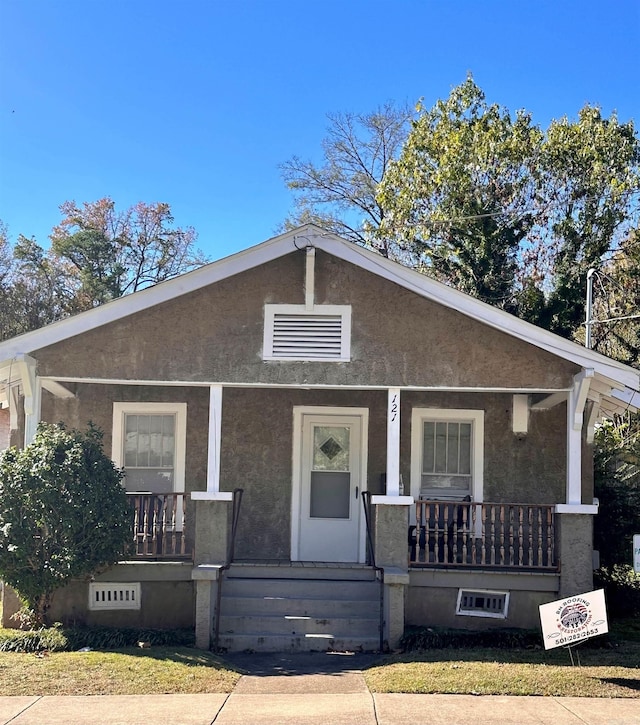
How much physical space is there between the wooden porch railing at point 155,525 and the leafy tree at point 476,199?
15476 millimetres

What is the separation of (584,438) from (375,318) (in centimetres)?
382

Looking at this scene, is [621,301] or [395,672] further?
[621,301]

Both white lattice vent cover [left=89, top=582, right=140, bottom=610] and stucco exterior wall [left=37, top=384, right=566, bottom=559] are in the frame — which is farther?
stucco exterior wall [left=37, top=384, right=566, bottom=559]

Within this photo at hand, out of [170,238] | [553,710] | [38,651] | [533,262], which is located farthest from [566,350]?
[170,238]

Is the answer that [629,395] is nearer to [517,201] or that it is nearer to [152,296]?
[152,296]

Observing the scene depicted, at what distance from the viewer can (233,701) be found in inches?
286

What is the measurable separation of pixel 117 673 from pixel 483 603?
15.5ft

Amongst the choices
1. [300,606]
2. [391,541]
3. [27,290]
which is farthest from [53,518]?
[27,290]

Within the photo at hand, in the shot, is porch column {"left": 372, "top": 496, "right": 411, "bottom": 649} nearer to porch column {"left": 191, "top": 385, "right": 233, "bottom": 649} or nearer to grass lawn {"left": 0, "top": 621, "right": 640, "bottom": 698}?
grass lawn {"left": 0, "top": 621, "right": 640, "bottom": 698}

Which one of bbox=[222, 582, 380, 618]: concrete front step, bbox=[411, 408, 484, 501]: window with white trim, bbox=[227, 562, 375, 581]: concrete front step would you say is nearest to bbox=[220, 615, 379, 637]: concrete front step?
bbox=[222, 582, 380, 618]: concrete front step

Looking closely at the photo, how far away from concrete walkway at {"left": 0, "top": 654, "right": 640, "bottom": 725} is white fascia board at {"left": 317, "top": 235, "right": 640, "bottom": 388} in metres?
4.06

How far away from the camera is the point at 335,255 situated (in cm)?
1034

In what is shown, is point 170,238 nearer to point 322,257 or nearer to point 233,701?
point 322,257

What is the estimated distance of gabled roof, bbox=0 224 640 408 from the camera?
10.1 m
